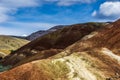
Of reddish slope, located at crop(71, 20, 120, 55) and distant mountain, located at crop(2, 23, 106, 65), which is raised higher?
reddish slope, located at crop(71, 20, 120, 55)

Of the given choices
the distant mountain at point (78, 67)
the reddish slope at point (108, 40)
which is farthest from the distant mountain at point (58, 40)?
the distant mountain at point (78, 67)

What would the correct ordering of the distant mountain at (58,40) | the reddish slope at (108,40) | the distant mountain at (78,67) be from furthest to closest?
1. the distant mountain at (58,40)
2. the reddish slope at (108,40)
3. the distant mountain at (78,67)

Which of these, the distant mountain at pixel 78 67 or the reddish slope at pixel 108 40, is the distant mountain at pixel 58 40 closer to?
the reddish slope at pixel 108 40

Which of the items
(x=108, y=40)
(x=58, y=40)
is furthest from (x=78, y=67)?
(x=58, y=40)

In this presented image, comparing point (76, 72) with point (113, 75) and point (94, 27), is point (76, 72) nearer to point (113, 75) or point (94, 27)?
point (113, 75)

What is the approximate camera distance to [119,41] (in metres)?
70.9

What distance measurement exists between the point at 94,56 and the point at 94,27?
10609 centimetres

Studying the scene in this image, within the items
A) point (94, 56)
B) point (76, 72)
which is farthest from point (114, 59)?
point (76, 72)

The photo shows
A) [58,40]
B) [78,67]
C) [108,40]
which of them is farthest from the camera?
[58,40]

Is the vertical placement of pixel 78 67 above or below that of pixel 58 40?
above

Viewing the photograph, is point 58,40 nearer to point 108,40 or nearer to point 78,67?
point 108,40

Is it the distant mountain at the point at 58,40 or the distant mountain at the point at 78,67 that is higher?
the distant mountain at the point at 78,67

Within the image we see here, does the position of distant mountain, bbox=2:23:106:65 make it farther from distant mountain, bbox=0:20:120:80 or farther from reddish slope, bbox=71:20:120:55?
distant mountain, bbox=0:20:120:80

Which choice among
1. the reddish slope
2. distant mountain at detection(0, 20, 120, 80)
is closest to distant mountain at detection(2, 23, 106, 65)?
the reddish slope
